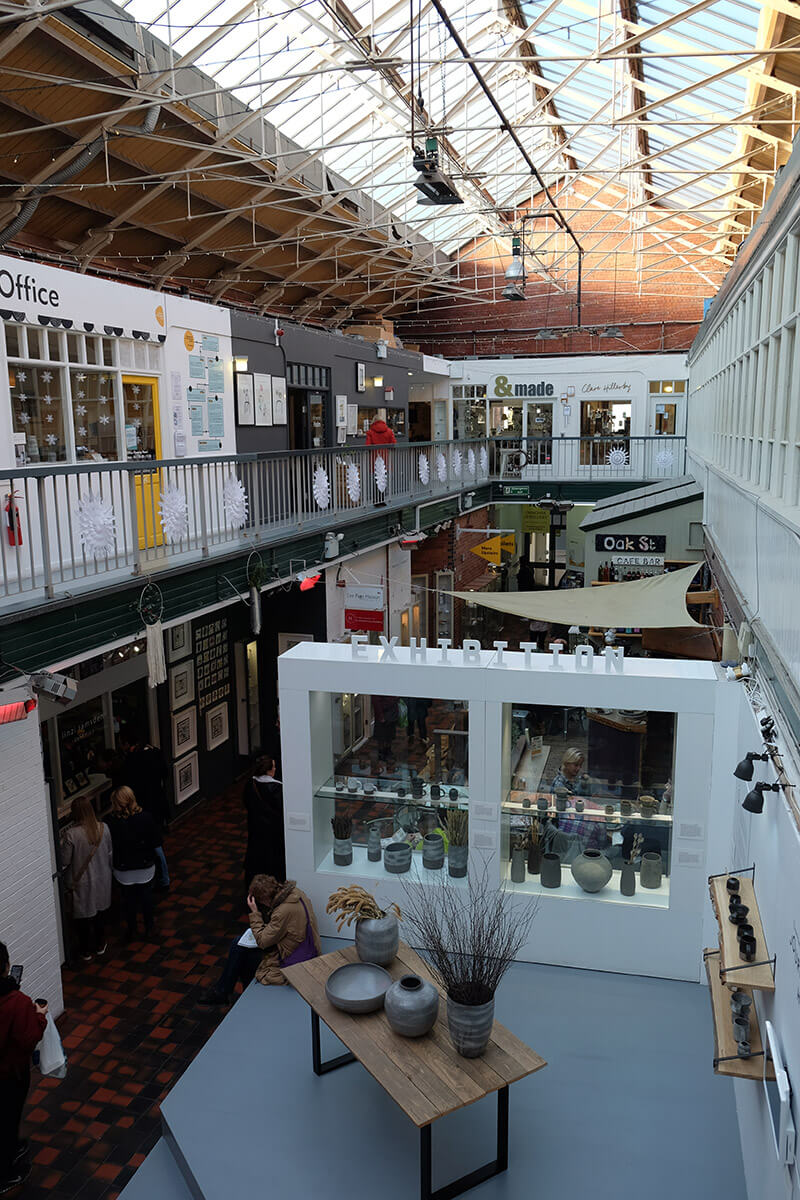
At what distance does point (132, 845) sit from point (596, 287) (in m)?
25.5

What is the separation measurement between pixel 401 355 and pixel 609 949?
14458 mm

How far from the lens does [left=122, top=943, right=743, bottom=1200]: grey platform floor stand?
188 inches

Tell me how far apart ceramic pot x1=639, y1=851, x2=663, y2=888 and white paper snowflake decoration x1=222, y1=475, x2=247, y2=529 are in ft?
15.3

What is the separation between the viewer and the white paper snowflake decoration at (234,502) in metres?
8.52

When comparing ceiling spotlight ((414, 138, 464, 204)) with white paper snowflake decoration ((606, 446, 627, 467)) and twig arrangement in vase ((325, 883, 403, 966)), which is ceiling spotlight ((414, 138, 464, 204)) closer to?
twig arrangement in vase ((325, 883, 403, 966))

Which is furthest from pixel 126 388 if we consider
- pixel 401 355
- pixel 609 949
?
pixel 401 355

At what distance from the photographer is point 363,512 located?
38.8ft

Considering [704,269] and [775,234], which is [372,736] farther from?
[704,269]

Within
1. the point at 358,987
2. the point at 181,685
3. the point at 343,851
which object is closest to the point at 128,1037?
the point at 343,851

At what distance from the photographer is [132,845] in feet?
24.2

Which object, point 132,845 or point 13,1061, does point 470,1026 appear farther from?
point 132,845

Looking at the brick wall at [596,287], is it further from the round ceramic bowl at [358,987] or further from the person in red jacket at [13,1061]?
the person in red jacket at [13,1061]

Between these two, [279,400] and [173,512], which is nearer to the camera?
[173,512]

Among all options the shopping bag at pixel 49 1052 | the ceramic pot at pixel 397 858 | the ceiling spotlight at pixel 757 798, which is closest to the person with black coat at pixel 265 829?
the ceramic pot at pixel 397 858
